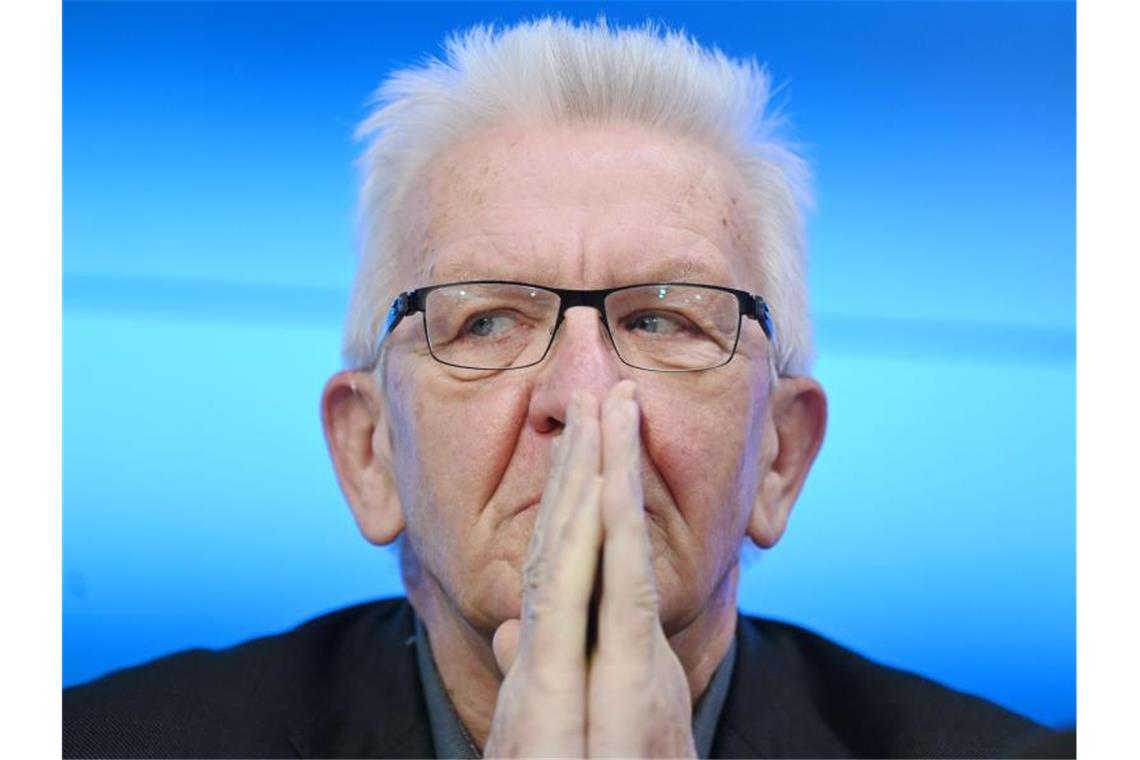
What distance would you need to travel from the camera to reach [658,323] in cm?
165

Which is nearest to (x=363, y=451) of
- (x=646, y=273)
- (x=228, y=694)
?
(x=228, y=694)

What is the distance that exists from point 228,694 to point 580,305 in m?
0.84

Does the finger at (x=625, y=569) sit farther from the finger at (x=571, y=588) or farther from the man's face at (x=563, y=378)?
the man's face at (x=563, y=378)

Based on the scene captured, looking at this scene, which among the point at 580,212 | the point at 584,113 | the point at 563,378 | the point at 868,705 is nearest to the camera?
the point at 563,378

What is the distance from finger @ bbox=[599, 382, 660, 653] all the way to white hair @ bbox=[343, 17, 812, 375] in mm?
637

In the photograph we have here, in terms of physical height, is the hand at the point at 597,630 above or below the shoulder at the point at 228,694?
above

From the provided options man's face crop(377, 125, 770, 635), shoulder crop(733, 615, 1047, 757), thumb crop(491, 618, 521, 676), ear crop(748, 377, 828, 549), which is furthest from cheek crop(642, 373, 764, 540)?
shoulder crop(733, 615, 1047, 757)

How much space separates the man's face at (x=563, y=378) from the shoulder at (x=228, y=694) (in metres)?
0.33

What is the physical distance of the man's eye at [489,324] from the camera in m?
1.65

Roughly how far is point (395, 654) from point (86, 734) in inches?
18.7

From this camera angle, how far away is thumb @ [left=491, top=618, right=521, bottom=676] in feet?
4.53

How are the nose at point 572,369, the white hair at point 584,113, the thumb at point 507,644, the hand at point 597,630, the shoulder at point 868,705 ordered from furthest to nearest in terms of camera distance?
the shoulder at point 868,705 < the white hair at point 584,113 < the nose at point 572,369 < the thumb at point 507,644 < the hand at point 597,630

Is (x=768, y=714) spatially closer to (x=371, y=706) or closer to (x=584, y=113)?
(x=371, y=706)

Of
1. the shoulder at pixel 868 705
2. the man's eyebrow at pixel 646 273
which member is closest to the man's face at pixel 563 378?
the man's eyebrow at pixel 646 273
